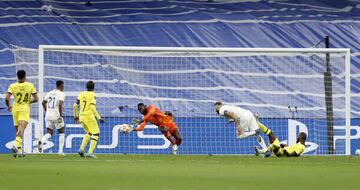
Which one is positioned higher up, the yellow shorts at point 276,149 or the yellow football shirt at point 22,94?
the yellow football shirt at point 22,94

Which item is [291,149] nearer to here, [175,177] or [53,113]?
[53,113]

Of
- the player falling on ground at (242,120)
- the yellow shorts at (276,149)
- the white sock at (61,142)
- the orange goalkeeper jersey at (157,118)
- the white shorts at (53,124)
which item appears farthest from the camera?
the orange goalkeeper jersey at (157,118)

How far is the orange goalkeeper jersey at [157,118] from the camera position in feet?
82.8

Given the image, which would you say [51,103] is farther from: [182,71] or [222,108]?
[182,71]

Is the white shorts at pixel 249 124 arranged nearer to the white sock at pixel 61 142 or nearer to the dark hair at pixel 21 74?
the white sock at pixel 61 142

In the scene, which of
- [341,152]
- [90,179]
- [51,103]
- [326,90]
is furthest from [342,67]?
[90,179]

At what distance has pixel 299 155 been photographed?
79.6ft

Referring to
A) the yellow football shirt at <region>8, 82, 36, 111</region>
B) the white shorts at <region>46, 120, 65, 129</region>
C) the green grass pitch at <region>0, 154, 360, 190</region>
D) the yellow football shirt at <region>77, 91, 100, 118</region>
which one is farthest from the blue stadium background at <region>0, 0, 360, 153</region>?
the green grass pitch at <region>0, 154, 360, 190</region>

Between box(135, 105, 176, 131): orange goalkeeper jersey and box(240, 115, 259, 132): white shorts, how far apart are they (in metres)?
2.30

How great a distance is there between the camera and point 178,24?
107 ft

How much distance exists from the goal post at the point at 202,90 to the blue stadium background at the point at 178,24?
5.32 feet

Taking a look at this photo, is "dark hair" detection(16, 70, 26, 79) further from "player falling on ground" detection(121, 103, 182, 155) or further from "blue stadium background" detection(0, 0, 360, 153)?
"blue stadium background" detection(0, 0, 360, 153)

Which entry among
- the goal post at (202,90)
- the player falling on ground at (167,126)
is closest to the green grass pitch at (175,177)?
the player falling on ground at (167,126)

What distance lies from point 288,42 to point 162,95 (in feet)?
17.1
